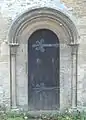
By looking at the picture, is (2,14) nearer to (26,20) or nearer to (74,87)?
(26,20)

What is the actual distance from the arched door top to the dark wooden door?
41cm

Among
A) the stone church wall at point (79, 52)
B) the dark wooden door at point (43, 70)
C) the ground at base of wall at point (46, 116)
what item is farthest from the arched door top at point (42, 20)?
the ground at base of wall at point (46, 116)

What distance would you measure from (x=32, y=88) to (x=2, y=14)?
2436 millimetres

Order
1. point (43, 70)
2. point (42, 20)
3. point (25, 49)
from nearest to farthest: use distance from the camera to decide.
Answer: point (42, 20), point (25, 49), point (43, 70)

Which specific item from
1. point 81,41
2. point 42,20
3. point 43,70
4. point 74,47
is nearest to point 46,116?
point 43,70

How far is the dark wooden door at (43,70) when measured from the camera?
10531mm

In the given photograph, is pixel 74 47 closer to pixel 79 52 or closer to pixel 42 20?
pixel 79 52

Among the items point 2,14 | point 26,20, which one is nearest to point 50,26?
point 26,20

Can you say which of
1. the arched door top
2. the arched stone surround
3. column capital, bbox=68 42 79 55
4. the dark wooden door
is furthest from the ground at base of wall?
the arched door top

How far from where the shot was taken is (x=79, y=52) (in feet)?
33.9

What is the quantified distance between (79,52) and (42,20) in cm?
146

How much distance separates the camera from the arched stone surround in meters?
10.1

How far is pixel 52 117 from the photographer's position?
1027 centimetres

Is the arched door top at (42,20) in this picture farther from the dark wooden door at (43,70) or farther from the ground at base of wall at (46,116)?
the ground at base of wall at (46,116)
